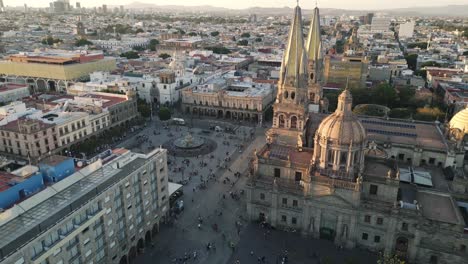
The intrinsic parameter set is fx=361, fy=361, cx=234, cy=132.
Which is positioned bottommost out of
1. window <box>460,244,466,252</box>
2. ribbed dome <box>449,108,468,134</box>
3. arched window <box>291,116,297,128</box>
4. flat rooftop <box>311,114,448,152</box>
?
window <box>460,244,466,252</box>

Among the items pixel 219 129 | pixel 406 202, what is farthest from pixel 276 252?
pixel 219 129

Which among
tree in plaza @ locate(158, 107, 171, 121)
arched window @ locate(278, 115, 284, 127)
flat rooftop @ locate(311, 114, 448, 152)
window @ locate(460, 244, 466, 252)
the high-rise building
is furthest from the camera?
tree in plaza @ locate(158, 107, 171, 121)

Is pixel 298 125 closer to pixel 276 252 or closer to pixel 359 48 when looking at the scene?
pixel 276 252

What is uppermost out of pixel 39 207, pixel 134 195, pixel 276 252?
pixel 39 207

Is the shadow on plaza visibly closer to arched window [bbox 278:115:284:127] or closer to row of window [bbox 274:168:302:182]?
row of window [bbox 274:168:302:182]

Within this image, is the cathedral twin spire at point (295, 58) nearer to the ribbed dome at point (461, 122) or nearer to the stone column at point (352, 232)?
the stone column at point (352, 232)

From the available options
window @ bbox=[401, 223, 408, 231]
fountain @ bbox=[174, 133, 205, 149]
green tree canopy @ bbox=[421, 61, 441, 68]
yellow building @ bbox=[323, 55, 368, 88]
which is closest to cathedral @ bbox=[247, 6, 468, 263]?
window @ bbox=[401, 223, 408, 231]

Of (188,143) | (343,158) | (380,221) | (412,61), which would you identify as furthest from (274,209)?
(412,61)
